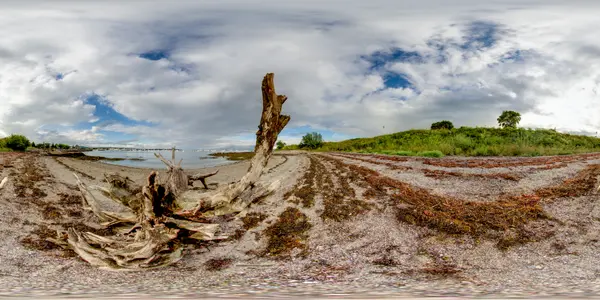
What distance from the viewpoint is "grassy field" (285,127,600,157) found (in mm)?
31625

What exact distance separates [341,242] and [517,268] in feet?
11.1

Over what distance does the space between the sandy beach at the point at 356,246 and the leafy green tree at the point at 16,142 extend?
153 inches

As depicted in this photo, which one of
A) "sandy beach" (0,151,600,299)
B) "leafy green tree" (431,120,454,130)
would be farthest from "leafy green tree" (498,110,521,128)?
"sandy beach" (0,151,600,299)

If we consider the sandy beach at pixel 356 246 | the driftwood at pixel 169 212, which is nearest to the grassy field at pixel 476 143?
the sandy beach at pixel 356 246

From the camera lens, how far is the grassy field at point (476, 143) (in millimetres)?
31625

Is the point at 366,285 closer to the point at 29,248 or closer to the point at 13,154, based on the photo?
the point at 29,248

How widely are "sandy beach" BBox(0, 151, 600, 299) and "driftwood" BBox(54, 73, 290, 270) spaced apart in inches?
12.2

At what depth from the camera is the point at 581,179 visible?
14.0m

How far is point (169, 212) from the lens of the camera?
7.64 meters

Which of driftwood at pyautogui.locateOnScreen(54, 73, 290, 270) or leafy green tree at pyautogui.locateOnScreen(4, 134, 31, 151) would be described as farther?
leafy green tree at pyautogui.locateOnScreen(4, 134, 31, 151)

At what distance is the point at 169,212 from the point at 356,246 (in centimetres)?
402

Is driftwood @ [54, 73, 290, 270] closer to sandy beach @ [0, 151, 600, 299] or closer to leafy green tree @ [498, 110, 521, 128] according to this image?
sandy beach @ [0, 151, 600, 299]

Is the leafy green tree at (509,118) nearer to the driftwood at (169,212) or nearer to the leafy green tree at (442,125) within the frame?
the leafy green tree at (442,125)

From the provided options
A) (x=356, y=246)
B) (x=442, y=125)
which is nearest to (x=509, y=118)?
(x=442, y=125)
